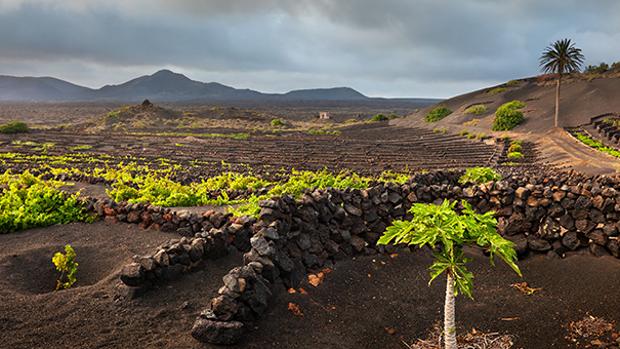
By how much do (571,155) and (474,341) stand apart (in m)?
26.0

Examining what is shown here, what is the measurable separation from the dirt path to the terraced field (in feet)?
11.7

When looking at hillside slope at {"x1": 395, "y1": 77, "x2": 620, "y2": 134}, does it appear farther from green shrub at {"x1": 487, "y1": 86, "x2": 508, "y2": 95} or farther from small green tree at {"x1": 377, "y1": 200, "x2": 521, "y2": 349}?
small green tree at {"x1": 377, "y1": 200, "x2": 521, "y2": 349}

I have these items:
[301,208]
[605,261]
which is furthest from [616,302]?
[301,208]

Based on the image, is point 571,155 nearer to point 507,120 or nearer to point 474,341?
point 507,120

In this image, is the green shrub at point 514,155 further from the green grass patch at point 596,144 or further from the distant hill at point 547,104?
the distant hill at point 547,104

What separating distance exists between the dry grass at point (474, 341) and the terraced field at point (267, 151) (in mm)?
20928

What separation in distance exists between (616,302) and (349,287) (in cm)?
437

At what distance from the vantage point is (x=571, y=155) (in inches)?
1059

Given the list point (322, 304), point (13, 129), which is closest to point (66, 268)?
point (322, 304)

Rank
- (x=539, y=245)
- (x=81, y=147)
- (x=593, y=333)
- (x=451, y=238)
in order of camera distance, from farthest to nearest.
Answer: (x=81, y=147), (x=539, y=245), (x=593, y=333), (x=451, y=238)

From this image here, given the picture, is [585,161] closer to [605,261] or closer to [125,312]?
[605,261]

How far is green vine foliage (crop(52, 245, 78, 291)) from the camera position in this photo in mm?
7234

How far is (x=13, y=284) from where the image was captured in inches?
279

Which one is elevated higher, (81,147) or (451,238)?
(451,238)
